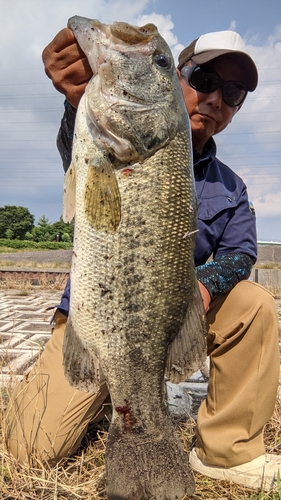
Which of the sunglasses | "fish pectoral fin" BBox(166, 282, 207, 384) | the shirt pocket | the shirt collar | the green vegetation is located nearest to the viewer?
"fish pectoral fin" BBox(166, 282, 207, 384)

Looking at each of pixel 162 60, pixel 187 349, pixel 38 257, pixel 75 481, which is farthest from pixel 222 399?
pixel 38 257

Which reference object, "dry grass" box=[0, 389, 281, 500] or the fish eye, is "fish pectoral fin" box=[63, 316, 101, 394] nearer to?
"dry grass" box=[0, 389, 281, 500]

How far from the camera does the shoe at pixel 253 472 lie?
8.65 ft

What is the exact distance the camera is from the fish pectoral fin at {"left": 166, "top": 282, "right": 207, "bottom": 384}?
2.43 m

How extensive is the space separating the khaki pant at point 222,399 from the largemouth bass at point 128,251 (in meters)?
0.63

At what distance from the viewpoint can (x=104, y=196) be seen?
89.7 inches

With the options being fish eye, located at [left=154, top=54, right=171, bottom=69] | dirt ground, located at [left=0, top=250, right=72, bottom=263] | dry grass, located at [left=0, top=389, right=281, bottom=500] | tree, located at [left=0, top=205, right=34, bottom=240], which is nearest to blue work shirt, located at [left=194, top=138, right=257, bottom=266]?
fish eye, located at [left=154, top=54, right=171, bottom=69]

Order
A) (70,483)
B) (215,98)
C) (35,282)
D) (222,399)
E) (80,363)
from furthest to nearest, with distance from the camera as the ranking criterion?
(35,282), (215,98), (222,399), (70,483), (80,363)

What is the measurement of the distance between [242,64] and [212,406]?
2577 millimetres

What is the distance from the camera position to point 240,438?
2787mm

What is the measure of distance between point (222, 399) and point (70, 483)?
112 centimetres

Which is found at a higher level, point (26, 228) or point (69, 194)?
point (26, 228)

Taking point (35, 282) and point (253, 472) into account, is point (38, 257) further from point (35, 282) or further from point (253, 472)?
point (253, 472)

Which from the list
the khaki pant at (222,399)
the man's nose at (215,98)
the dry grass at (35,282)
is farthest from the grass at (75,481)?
the dry grass at (35,282)
